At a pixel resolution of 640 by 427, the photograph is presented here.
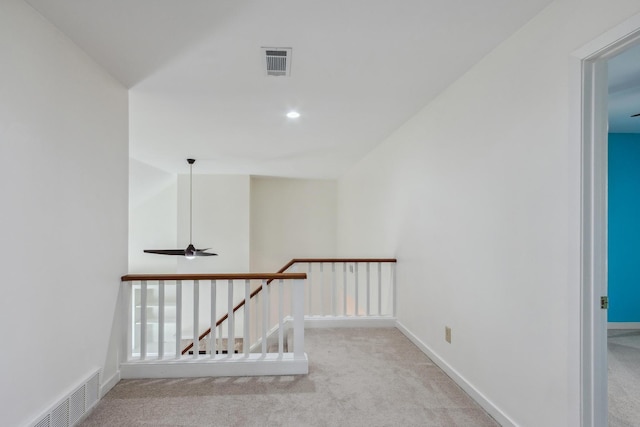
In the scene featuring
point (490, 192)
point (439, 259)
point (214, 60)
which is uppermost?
point (214, 60)

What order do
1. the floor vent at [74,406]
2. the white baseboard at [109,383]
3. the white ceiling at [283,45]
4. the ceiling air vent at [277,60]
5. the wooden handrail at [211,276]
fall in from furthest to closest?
the wooden handrail at [211,276] → the white baseboard at [109,383] → the ceiling air vent at [277,60] → the floor vent at [74,406] → the white ceiling at [283,45]

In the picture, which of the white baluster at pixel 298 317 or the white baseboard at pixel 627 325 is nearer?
the white baluster at pixel 298 317

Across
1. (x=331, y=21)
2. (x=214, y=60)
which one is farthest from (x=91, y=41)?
(x=331, y=21)

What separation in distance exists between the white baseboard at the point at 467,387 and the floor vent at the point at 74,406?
8.60 feet

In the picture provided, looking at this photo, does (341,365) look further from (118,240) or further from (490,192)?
(118,240)

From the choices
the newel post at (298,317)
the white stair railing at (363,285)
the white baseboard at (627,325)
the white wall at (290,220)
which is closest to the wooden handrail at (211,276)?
the newel post at (298,317)

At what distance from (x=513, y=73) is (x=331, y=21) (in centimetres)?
113

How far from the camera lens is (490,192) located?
2.41 meters

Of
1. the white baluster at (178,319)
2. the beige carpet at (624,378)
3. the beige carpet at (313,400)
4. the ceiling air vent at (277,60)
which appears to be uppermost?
the ceiling air vent at (277,60)

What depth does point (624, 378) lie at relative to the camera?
2879 millimetres

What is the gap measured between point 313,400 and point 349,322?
1952 mm

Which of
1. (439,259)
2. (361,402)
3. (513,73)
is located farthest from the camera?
(439,259)

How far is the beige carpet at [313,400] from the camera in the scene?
2.32 meters

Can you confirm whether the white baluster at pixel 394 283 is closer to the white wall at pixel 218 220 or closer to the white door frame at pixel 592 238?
the white door frame at pixel 592 238
